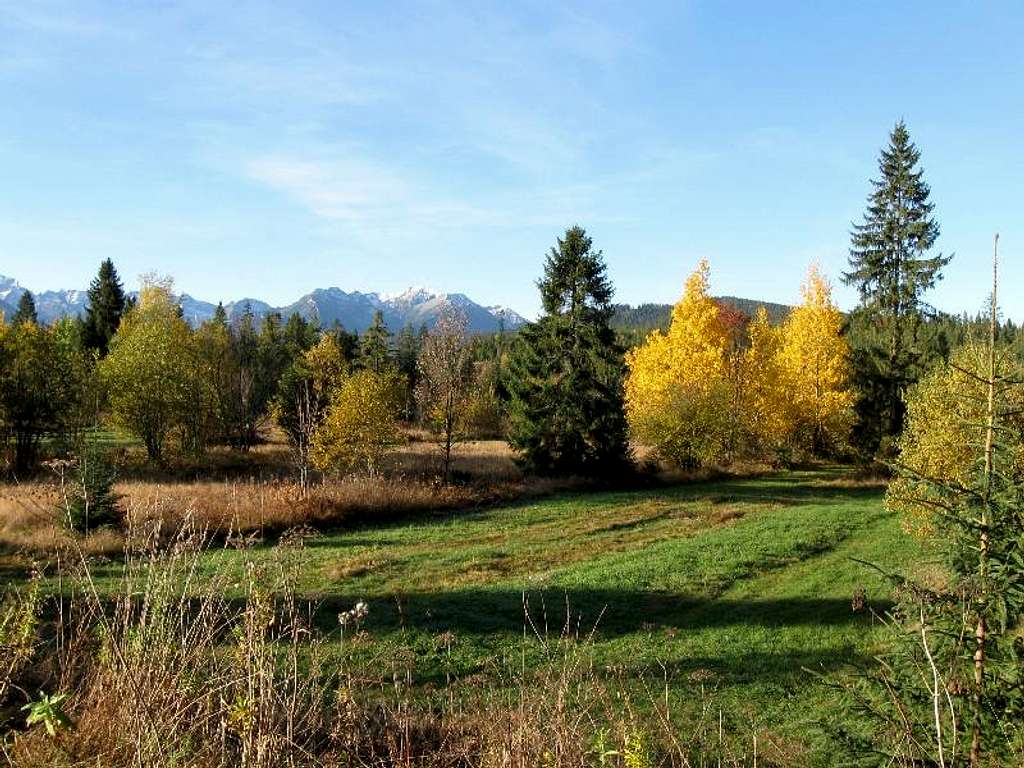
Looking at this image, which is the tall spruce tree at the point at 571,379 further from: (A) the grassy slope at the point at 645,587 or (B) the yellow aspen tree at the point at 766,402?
(B) the yellow aspen tree at the point at 766,402

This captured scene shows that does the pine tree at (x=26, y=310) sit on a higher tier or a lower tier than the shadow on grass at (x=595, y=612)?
higher

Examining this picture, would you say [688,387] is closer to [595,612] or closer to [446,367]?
A: [446,367]

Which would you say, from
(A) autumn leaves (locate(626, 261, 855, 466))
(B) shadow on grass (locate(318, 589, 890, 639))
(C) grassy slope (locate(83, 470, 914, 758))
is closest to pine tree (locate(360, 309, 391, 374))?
(A) autumn leaves (locate(626, 261, 855, 466))

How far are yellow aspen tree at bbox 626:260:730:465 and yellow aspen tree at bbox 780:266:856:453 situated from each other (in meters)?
3.81

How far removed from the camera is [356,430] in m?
24.0

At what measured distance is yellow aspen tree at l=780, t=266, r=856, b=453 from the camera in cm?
3244

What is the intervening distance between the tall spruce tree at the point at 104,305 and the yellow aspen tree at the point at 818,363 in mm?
50855

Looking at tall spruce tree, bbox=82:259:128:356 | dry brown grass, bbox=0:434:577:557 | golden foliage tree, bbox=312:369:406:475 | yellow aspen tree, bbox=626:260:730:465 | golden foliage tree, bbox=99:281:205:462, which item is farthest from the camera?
tall spruce tree, bbox=82:259:128:356

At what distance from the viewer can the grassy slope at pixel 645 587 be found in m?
9.38

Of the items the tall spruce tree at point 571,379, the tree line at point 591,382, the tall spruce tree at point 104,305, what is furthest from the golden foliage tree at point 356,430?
the tall spruce tree at point 104,305

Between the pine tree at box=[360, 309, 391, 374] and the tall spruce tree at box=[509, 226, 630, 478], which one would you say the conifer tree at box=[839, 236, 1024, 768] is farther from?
the pine tree at box=[360, 309, 391, 374]

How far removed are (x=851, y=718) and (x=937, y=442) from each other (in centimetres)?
1331

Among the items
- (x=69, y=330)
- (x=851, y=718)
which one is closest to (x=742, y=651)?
(x=851, y=718)

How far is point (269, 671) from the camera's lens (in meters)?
3.14
